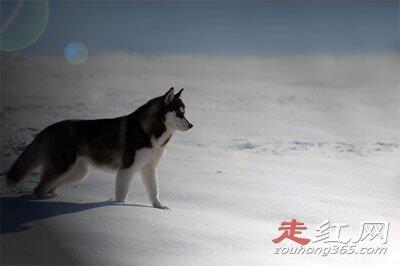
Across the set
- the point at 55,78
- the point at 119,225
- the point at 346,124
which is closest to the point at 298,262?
the point at 119,225

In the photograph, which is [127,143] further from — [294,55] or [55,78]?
[294,55]

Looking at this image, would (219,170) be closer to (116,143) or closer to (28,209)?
(116,143)

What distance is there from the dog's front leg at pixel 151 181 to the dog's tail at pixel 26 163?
1.28 m

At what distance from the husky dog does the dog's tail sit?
0.06ft

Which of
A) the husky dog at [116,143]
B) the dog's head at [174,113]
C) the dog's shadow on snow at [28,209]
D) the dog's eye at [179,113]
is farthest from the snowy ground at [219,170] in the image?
the dog's eye at [179,113]

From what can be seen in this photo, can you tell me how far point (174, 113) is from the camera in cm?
800

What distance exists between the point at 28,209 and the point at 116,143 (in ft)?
4.15

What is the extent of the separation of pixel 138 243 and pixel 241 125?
35.9ft

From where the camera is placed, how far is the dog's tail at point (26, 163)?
8.27 m

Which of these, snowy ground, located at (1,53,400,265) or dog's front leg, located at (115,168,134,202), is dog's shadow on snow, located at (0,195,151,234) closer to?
snowy ground, located at (1,53,400,265)

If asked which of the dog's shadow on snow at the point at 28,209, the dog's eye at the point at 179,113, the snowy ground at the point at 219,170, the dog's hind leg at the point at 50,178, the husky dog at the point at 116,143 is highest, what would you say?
the dog's eye at the point at 179,113

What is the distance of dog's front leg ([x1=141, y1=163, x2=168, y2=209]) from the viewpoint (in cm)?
834

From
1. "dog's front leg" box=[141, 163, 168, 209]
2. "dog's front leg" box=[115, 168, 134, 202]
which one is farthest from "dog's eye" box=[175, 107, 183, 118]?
"dog's front leg" box=[115, 168, 134, 202]

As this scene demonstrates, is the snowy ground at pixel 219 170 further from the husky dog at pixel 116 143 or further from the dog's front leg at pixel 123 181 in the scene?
the husky dog at pixel 116 143
